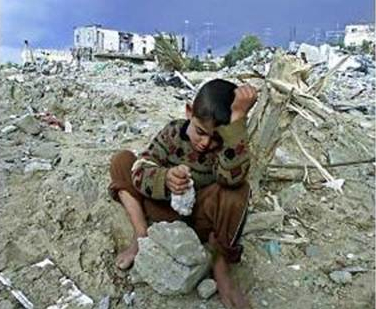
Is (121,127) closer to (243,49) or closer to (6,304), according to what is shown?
(6,304)

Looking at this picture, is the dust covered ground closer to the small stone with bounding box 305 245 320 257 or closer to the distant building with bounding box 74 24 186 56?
the small stone with bounding box 305 245 320 257

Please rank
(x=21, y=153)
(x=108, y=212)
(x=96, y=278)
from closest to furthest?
(x=96, y=278) < (x=108, y=212) < (x=21, y=153)

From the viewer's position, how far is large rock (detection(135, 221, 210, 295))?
2039 millimetres

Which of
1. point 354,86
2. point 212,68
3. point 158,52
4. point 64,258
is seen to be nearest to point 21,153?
point 64,258

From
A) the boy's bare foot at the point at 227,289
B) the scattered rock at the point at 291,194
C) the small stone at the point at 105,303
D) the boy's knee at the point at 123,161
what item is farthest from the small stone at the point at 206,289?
the scattered rock at the point at 291,194

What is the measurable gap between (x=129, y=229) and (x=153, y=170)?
1.27 ft

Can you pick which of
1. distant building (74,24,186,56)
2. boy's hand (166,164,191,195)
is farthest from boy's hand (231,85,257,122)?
distant building (74,24,186,56)

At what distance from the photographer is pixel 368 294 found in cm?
223

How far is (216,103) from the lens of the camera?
6.34 ft

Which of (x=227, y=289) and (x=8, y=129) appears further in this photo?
(x=8, y=129)

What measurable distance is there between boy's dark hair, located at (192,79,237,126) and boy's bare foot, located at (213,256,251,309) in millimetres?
512

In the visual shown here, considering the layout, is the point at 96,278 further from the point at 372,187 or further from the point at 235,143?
the point at 372,187

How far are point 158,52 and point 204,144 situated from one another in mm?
8605

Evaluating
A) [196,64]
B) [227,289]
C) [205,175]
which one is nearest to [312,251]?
[227,289]
